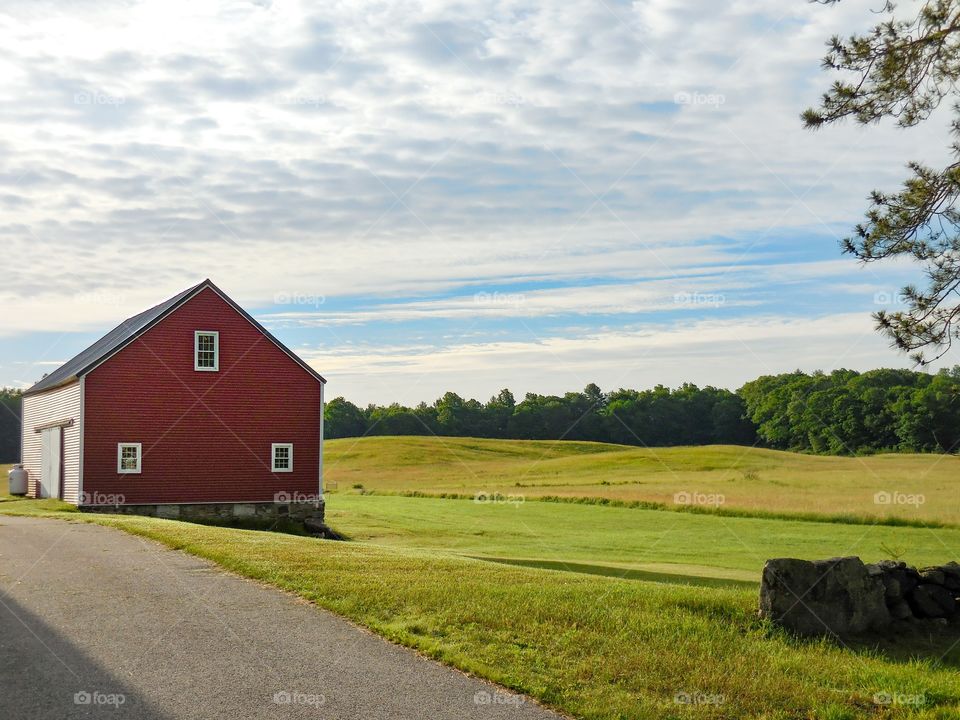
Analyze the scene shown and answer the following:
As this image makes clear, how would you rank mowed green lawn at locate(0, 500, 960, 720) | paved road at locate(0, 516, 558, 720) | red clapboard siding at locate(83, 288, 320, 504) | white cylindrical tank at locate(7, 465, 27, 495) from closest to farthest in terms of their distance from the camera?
paved road at locate(0, 516, 558, 720) → mowed green lawn at locate(0, 500, 960, 720) → red clapboard siding at locate(83, 288, 320, 504) → white cylindrical tank at locate(7, 465, 27, 495)

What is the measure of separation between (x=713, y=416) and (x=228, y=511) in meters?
95.2

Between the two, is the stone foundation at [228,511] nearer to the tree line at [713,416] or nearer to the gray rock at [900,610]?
the gray rock at [900,610]

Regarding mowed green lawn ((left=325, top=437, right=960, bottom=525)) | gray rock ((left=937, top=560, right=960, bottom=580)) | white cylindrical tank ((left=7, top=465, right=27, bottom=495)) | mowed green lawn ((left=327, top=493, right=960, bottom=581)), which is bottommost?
mowed green lawn ((left=327, top=493, right=960, bottom=581))

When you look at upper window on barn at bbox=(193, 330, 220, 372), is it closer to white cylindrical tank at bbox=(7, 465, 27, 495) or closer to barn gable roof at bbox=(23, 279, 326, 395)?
barn gable roof at bbox=(23, 279, 326, 395)

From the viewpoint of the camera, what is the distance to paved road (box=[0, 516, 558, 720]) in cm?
805

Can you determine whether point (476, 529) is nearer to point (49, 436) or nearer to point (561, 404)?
point (49, 436)

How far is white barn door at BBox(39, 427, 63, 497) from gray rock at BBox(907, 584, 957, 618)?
32.0 metres

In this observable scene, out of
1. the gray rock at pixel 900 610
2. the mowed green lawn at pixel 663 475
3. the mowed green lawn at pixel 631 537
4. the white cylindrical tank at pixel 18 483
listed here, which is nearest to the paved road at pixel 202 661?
the gray rock at pixel 900 610

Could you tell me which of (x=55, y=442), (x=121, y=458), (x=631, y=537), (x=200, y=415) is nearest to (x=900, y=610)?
(x=631, y=537)

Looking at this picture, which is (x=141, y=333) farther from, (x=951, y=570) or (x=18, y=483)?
(x=951, y=570)

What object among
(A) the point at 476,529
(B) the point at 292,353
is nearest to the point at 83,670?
(A) the point at 476,529

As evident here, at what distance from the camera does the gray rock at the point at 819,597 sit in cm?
1183

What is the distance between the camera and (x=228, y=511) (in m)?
35.4

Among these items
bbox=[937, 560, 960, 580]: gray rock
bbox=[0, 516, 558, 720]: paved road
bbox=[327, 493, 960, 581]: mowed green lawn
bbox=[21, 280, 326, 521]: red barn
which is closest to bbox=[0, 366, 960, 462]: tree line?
bbox=[327, 493, 960, 581]: mowed green lawn
